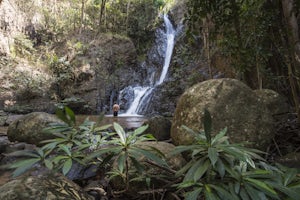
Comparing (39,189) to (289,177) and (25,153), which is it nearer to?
(25,153)

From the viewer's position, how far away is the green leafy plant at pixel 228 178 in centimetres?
121

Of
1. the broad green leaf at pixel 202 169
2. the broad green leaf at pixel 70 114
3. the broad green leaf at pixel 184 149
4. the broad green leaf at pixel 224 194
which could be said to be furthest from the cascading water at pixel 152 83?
the broad green leaf at pixel 224 194

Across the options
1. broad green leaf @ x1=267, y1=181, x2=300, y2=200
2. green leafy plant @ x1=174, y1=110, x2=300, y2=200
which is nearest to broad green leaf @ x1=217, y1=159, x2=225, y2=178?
green leafy plant @ x1=174, y1=110, x2=300, y2=200

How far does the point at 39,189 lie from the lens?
5.08ft

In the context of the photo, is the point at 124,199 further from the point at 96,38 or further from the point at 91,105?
the point at 96,38

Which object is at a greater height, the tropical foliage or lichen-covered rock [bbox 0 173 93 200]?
the tropical foliage

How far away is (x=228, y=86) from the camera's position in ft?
11.1

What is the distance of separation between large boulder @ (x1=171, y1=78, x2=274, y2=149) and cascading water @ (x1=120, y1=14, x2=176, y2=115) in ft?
30.5

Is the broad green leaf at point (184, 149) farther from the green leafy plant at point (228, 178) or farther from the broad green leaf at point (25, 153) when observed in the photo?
the broad green leaf at point (25, 153)

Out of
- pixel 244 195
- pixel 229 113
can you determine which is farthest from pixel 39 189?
pixel 229 113

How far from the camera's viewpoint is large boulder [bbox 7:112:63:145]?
17.2 feet

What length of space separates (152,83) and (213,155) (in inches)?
522

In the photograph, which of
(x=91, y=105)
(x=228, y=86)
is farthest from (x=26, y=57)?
(x=228, y=86)

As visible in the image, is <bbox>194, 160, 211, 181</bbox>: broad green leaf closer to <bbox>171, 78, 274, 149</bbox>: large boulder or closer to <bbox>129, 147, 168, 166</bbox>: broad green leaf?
<bbox>129, 147, 168, 166</bbox>: broad green leaf
